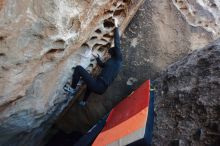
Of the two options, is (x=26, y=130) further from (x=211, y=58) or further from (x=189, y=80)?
(x=211, y=58)

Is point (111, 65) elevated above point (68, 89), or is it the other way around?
point (68, 89)

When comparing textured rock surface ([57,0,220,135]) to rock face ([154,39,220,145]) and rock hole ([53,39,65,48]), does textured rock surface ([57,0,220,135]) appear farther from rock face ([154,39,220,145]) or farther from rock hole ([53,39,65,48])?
rock hole ([53,39,65,48])

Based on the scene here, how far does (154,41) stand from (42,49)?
1.59 meters

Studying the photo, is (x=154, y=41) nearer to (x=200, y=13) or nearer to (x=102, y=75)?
(x=200, y=13)

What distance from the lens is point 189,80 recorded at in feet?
10.5

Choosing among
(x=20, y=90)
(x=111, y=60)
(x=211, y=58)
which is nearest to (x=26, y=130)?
(x=20, y=90)

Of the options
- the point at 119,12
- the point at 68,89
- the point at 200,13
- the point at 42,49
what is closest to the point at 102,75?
the point at 68,89

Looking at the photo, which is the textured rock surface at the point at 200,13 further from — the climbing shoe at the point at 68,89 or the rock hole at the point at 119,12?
the climbing shoe at the point at 68,89

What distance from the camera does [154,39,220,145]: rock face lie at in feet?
9.11

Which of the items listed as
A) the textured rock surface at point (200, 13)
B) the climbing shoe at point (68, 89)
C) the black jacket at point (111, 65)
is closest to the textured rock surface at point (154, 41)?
the textured rock surface at point (200, 13)

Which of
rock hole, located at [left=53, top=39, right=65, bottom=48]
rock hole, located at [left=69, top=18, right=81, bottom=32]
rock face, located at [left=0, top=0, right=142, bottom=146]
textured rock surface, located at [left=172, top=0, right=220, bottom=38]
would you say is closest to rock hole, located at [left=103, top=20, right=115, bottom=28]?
rock face, located at [left=0, top=0, right=142, bottom=146]

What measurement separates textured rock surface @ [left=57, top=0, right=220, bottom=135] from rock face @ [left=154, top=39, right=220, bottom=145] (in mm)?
567

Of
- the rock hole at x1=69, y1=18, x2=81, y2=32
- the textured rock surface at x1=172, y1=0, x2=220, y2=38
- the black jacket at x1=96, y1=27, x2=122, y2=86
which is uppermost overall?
the rock hole at x1=69, y1=18, x2=81, y2=32

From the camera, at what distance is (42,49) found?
9.37 feet
